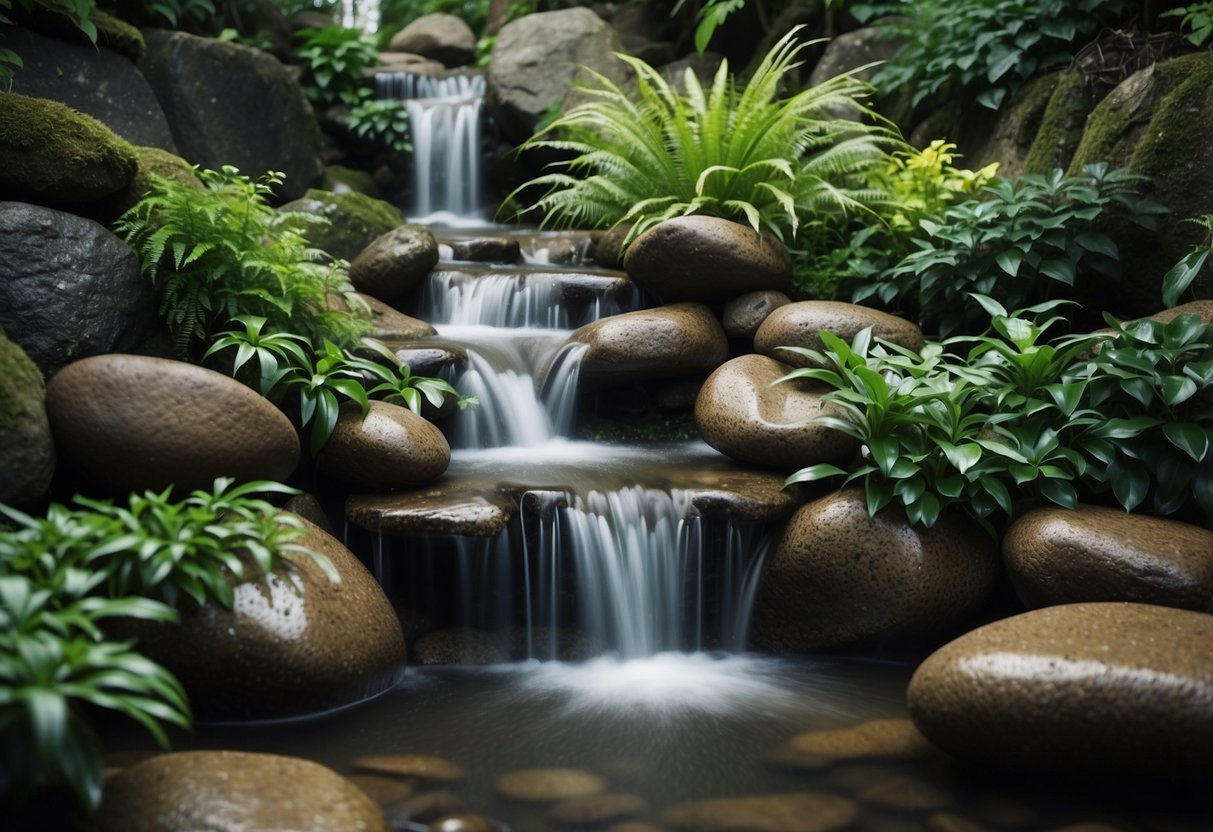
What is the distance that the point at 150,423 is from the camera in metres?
4.00

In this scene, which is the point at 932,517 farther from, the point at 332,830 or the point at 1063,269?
the point at 332,830

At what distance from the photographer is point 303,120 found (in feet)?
29.2

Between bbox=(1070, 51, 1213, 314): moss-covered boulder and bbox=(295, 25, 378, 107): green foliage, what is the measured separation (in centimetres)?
803

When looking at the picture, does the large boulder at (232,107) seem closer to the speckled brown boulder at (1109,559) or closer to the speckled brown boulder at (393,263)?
the speckled brown boulder at (393,263)

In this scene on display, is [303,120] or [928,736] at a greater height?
[303,120]

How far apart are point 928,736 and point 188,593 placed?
280 centimetres

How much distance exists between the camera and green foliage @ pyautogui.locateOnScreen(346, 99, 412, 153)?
1059 centimetres

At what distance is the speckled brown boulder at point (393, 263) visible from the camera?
22.5 ft

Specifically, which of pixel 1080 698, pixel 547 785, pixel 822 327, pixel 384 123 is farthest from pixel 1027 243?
pixel 384 123

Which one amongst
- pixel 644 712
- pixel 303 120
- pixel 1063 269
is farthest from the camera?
pixel 303 120

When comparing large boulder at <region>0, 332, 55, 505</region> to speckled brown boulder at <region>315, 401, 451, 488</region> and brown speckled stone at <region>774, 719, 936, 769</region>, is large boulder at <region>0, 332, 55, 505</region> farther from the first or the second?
brown speckled stone at <region>774, 719, 936, 769</region>

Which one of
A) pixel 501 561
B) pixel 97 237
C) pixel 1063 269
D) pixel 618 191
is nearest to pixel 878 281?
pixel 1063 269

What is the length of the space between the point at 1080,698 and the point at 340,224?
6.20m

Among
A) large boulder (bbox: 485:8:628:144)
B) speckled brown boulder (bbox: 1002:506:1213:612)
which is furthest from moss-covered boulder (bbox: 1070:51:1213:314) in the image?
large boulder (bbox: 485:8:628:144)
